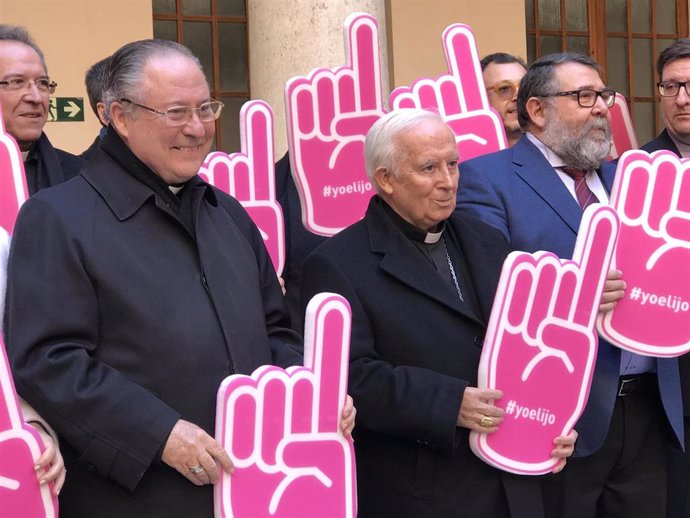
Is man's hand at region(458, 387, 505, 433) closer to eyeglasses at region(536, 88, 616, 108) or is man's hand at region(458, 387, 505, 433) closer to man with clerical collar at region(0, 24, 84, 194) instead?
eyeglasses at region(536, 88, 616, 108)

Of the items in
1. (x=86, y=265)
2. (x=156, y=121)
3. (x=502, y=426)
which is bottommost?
(x=502, y=426)

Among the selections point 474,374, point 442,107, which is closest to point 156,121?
point 474,374

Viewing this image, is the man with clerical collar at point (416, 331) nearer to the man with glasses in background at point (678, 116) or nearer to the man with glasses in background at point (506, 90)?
the man with glasses in background at point (678, 116)

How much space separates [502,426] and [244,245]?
80 cm

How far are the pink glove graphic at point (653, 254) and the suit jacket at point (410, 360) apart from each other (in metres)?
0.39

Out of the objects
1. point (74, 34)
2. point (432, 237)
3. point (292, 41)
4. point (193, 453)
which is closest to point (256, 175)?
point (432, 237)

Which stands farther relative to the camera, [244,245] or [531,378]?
[531,378]

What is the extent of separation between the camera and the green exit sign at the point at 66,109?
754cm

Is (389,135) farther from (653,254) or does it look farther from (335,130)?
(653,254)

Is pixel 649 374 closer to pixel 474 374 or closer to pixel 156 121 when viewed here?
pixel 474 374

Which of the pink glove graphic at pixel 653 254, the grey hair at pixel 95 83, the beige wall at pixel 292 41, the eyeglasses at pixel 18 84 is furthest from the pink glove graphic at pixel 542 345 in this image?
the beige wall at pixel 292 41

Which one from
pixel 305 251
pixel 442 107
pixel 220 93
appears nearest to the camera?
pixel 442 107

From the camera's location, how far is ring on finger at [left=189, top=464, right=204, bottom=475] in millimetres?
2408

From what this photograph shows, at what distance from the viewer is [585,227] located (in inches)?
118
